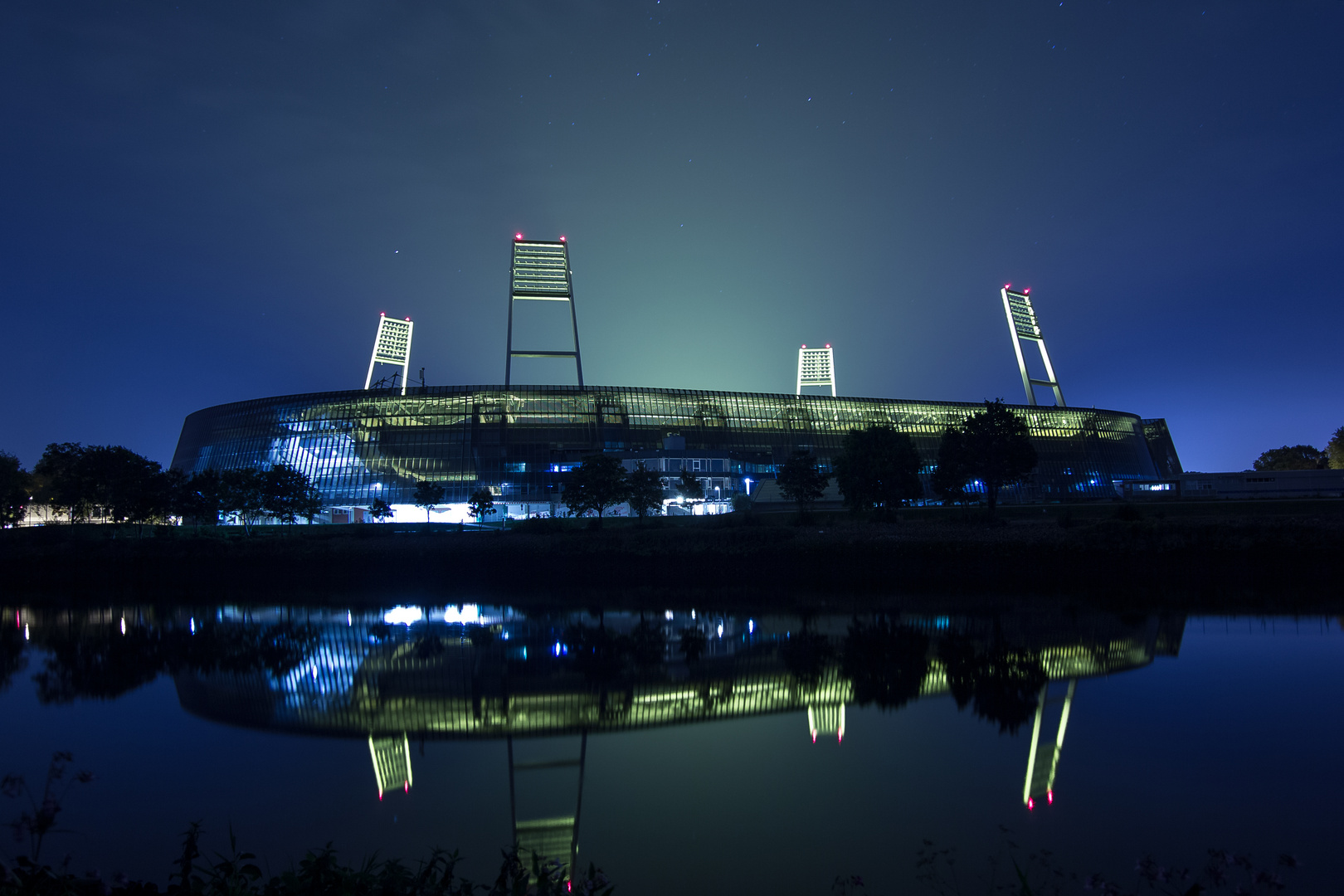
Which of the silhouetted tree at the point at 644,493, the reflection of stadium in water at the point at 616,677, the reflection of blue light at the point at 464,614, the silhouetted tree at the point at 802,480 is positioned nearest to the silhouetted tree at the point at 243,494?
the silhouetted tree at the point at 644,493

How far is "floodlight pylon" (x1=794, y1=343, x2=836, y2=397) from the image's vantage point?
93.5 meters

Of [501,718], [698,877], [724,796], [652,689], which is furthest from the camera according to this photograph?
[652,689]

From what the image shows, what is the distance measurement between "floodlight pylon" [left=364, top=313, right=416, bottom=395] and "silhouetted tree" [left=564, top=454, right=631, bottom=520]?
144ft

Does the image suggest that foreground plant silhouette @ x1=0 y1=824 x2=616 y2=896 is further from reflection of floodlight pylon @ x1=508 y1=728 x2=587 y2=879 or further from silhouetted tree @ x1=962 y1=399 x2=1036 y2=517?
silhouetted tree @ x1=962 y1=399 x2=1036 y2=517

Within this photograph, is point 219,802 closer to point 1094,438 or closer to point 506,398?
point 506,398

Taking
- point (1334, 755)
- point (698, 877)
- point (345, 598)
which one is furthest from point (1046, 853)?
point (345, 598)

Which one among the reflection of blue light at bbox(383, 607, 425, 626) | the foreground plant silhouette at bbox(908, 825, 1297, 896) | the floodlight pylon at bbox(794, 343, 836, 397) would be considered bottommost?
the foreground plant silhouette at bbox(908, 825, 1297, 896)

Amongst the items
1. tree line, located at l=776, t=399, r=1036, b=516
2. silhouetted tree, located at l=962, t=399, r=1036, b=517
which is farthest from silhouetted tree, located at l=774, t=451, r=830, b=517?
silhouetted tree, located at l=962, t=399, r=1036, b=517

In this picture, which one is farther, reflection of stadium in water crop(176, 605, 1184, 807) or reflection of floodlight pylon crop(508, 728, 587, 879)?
reflection of stadium in water crop(176, 605, 1184, 807)

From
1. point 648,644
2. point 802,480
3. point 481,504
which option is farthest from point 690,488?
point 648,644

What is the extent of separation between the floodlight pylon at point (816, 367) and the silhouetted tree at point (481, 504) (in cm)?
4672

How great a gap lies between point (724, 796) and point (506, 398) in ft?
221

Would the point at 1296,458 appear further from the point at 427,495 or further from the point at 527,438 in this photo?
the point at 427,495

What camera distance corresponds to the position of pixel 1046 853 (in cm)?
752
